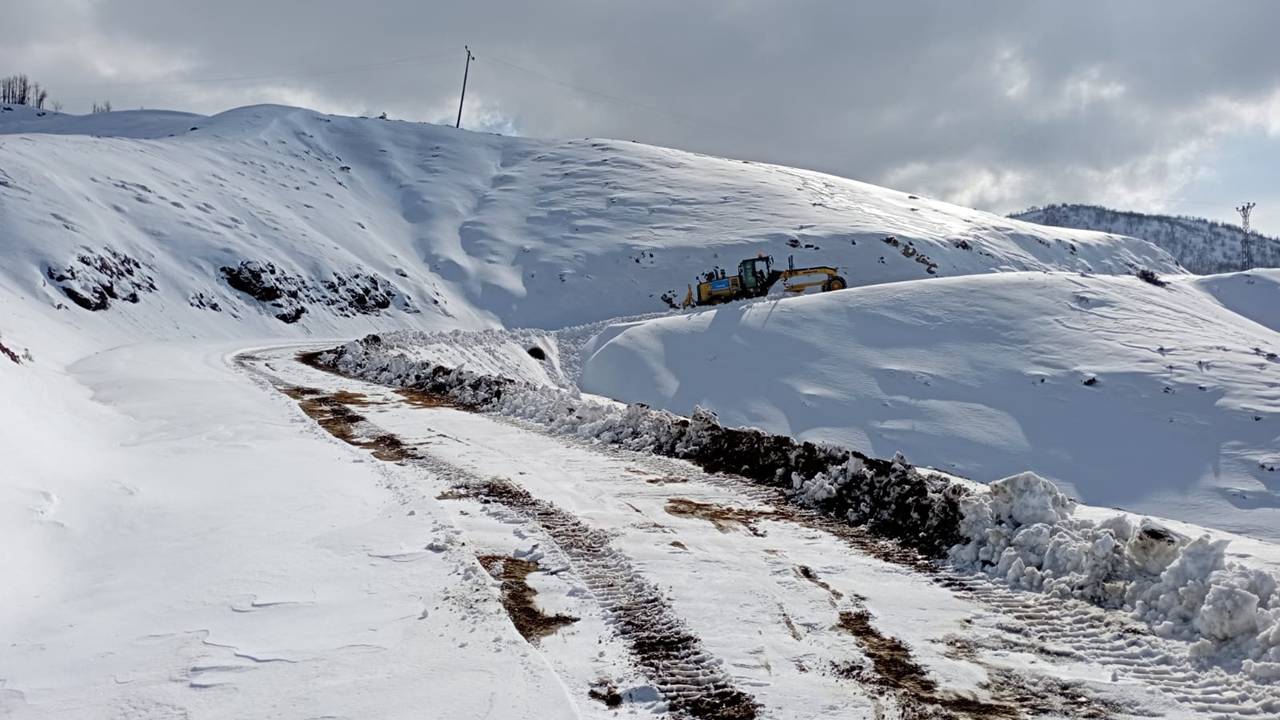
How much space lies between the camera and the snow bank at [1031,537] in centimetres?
425

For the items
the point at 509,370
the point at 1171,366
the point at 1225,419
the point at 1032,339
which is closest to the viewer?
the point at 1225,419

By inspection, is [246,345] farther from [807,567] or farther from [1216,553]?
[1216,553]

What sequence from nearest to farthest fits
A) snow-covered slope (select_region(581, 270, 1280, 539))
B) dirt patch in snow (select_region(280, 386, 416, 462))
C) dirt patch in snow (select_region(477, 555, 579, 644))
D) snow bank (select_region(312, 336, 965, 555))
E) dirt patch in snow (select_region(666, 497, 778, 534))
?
1. dirt patch in snow (select_region(477, 555, 579, 644))
2. snow bank (select_region(312, 336, 965, 555))
3. dirt patch in snow (select_region(666, 497, 778, 534))
4. dirt patch in snow (select_region(280, 386, 416, 462))
5. snow-covered slope (select_region(581, 270, 1280, 539))

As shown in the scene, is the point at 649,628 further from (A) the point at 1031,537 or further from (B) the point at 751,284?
(B) the point at 751,284

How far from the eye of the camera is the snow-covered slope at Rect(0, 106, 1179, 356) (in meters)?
29.1

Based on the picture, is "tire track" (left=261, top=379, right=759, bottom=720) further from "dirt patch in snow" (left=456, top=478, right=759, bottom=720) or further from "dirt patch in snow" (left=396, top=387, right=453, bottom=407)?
"dirt patch in snow" (left=396, top=387, right=453, bottom=407)

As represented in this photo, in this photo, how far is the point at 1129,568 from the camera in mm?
5094

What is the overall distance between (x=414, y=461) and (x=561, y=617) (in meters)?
4.66

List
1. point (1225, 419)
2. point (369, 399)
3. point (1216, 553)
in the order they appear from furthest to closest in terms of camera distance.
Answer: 1. point (1225, 419)
2. point (369, 399)
3. point (1216, 553)

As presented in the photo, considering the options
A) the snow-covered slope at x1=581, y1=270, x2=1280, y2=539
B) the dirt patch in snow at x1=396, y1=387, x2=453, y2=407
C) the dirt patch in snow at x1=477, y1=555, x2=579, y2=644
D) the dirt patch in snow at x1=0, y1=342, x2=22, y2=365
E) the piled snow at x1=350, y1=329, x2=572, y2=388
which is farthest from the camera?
the piled snow at x1=350, y1=329, x2=572, y2=388

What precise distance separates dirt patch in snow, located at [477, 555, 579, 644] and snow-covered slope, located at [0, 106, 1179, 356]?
22.8m

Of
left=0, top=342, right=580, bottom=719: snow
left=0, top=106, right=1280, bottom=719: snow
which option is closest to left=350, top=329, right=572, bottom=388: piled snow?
left=0, top=106, right=1280, bottom=719: snow

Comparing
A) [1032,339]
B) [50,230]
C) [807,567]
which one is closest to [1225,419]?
[1032,339]

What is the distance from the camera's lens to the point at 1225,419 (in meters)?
18.8
